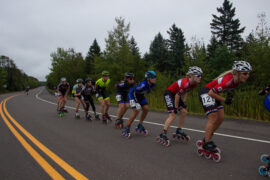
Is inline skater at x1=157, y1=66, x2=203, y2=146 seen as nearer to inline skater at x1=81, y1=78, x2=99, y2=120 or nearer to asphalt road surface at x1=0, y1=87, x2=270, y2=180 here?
asphalt road surface at x1=0, y1=87, x2=270, y2=180

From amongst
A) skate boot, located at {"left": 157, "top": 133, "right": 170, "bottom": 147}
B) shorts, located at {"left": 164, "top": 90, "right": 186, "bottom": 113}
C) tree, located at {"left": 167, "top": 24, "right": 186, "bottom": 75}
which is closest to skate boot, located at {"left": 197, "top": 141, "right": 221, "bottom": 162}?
skate boot, located at {"left": 157, "top": 133, "right": 170, "bottom": 147}

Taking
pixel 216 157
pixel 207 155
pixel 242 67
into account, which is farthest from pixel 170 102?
pixel 242 67

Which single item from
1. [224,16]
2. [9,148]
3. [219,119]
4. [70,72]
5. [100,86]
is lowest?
[9,148]

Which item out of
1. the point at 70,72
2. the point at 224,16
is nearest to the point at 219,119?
the point at 70,72

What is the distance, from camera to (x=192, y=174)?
3.10m

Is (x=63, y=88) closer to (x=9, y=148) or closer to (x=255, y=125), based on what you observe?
(x=9, y=148)

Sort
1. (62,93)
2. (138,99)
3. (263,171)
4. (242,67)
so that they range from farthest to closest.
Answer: (62,93)
(138,99)
(242,67)
(263,171)

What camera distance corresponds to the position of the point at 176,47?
51125mm

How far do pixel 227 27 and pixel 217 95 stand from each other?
50.2 metres

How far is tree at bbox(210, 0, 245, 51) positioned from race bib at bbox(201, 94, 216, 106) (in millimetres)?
46012

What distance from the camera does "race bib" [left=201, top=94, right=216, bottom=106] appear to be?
3.85 metres

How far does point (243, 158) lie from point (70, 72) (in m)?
35.8

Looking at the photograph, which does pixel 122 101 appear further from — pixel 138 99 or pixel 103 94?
pixel 103 94

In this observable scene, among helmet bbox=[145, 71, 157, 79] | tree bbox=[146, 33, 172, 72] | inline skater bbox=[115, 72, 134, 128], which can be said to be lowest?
inline skater bbox=[115, 72, 134, 128]
